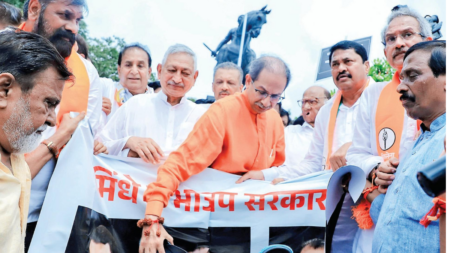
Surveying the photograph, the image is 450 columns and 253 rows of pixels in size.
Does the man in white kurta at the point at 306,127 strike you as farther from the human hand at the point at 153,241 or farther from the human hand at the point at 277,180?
the human hand at the point at 153,241

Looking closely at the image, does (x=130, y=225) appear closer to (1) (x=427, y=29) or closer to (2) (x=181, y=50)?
(2) (x=181, y=50)

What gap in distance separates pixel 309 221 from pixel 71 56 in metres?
2.24

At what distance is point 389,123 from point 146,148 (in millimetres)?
1787

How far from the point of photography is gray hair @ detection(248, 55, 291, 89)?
3.75 meters

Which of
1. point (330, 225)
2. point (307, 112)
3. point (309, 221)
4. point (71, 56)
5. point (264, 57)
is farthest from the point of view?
point (307, 112)

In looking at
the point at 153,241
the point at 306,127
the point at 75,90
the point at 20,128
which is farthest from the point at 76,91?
the point at 306,127

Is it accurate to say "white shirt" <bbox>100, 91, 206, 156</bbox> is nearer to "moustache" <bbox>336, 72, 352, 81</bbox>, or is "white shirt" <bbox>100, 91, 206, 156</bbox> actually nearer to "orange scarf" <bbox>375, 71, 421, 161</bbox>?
"moustache" <bbox>336, 72, 352, 81</bbox>

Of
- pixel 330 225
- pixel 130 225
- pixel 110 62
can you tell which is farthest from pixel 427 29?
pixel 110 62

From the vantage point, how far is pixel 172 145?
384cm

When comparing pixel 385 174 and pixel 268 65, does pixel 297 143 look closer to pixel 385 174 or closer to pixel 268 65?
pixel 268 65

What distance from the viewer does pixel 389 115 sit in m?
3.21

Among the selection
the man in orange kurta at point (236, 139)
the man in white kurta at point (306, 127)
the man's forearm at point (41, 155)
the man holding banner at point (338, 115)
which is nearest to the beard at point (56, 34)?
the man's forearm at point (41, 155)

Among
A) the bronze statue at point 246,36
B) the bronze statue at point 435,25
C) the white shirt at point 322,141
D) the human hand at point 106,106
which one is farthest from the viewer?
the bronze statue at point 246,36

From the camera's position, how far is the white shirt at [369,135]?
305 cm
